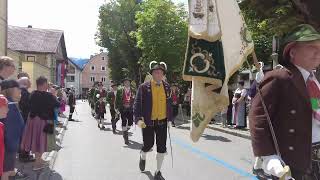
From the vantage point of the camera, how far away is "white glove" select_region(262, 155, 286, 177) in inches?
129

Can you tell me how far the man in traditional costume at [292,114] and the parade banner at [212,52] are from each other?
0.60 meters

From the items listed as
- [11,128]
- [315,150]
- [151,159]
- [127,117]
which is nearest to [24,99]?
[151,159]

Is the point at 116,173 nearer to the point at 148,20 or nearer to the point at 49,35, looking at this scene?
the point at 148,20

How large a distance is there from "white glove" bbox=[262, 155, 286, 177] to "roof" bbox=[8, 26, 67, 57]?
63.5 meters

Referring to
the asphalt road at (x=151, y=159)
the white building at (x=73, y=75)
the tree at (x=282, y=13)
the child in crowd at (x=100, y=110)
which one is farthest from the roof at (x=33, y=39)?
the tree at (x=282, y=13)

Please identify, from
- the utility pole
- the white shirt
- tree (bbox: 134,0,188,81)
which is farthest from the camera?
tree (bbox: 134,0,188,81)

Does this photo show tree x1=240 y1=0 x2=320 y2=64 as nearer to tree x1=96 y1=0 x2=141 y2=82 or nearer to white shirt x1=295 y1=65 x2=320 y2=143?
white shirt x1=295 y1=65 x2=320 y2=143

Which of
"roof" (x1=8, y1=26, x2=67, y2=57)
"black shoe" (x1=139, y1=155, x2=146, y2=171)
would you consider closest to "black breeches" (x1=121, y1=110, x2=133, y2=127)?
"black shoe" (x1=139, y1=155, x2=146, y2=171)

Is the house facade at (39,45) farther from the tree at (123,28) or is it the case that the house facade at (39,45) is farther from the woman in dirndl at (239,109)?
the woman in dirndl at (239,109)

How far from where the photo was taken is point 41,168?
9.06 m

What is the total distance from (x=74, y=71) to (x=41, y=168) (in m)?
112

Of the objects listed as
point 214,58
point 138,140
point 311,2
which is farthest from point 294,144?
point 138,140

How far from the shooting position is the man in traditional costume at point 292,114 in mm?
3471

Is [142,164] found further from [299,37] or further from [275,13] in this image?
[275,13]
